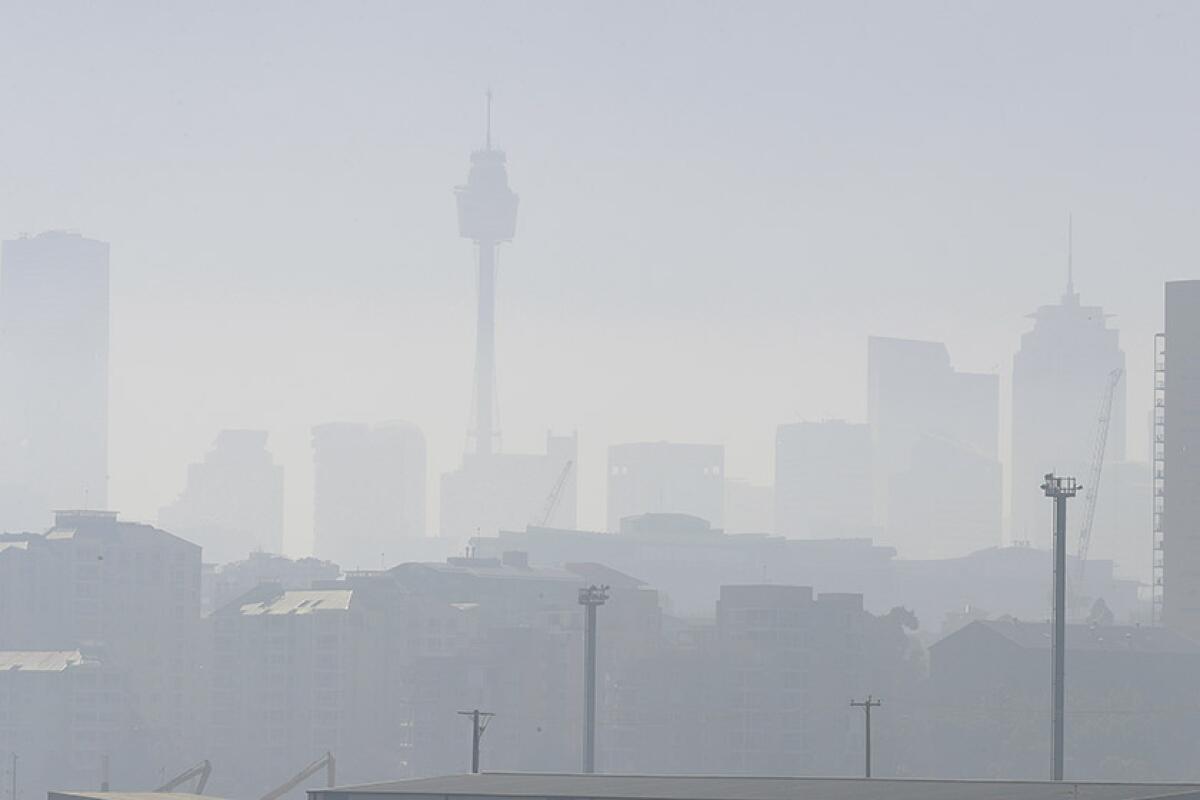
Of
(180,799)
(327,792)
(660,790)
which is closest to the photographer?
(327,792)

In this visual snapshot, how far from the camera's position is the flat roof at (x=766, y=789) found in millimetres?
75750

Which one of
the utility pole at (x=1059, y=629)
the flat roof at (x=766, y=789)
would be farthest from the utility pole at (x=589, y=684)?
the flat roof at (x=766, y=789)

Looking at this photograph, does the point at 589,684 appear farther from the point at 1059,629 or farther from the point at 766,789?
the point at 766,789

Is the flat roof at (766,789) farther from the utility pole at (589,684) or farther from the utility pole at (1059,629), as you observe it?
the utility pole at (589,684)

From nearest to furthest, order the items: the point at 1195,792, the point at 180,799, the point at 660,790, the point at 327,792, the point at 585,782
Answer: the point at 1195,792, the point at 327,792, the point at 660,790, the point at 585,782, the point at 180,799

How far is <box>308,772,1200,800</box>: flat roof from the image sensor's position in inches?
2982

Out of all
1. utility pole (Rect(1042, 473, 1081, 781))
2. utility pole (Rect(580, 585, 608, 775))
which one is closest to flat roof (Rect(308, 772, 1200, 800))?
utility pole (Rect(1042, 473, 1081, 781))

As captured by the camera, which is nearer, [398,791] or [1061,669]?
[398,791]

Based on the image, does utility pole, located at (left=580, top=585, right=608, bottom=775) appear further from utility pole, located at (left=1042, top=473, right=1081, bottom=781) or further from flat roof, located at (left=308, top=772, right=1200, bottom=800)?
flat roof, located at (left=308, top=772, right=1200, bottom=800)

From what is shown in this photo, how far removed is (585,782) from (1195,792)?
24.9 meters

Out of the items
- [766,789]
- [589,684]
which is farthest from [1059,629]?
[589,684]

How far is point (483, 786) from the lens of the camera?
272ft

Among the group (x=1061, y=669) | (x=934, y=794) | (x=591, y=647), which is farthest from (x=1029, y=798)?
(x=591, y=647)

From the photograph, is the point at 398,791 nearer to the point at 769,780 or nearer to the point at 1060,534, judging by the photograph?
the point at 769,780
